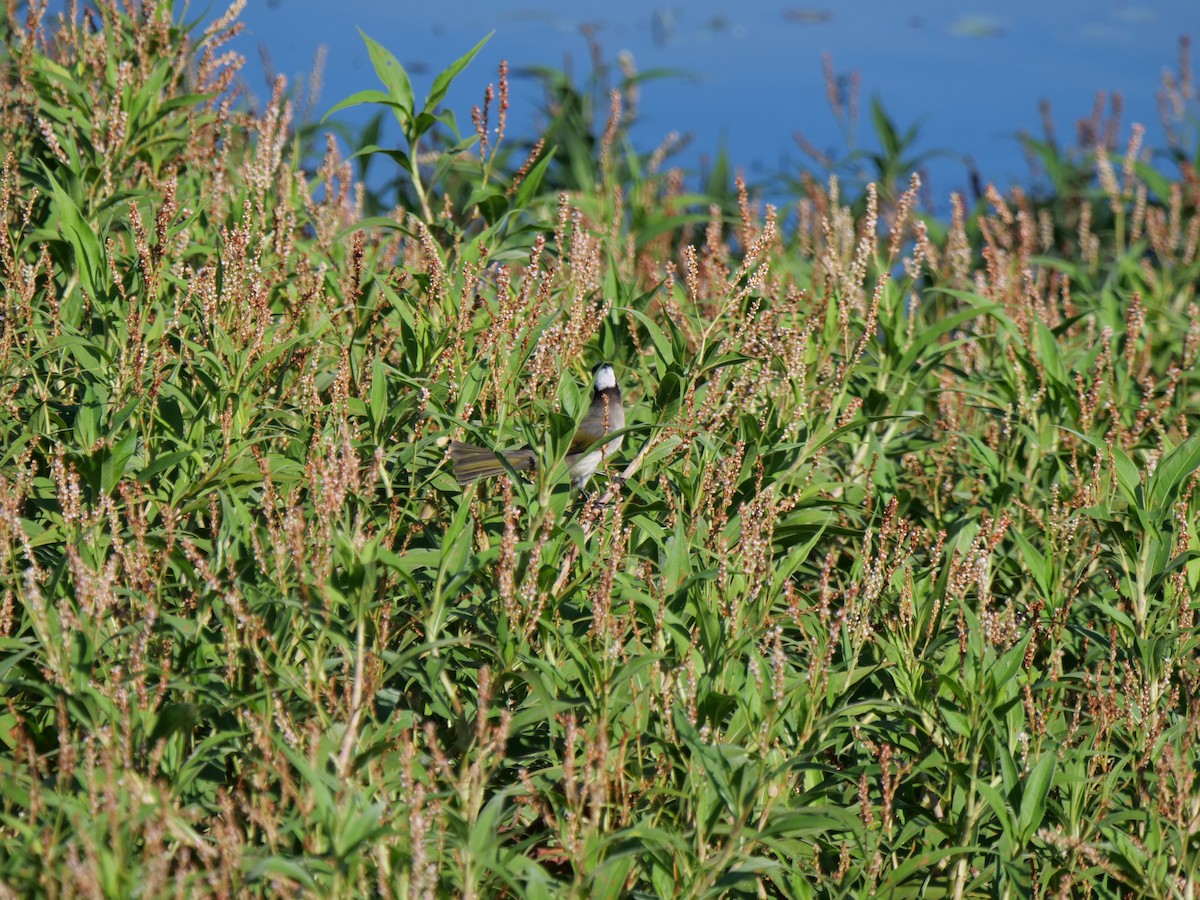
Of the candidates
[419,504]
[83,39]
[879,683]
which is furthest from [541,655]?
[83,39]

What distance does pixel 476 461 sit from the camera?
419 centimetres

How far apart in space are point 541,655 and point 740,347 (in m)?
1.65

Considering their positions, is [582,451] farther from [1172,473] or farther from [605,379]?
[1172,473]

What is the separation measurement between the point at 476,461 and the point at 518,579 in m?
0.53

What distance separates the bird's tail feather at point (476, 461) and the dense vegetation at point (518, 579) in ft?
0.42

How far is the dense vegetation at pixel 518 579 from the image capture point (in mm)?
3270

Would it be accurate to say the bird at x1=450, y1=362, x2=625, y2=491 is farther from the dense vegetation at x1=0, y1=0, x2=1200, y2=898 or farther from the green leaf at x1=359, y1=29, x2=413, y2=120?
the green leaf at x1=359, y1=29, x2=413, y2=120

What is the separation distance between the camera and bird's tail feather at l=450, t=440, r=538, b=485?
13.6ft

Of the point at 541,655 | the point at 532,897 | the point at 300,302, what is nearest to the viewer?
the point at 532,897

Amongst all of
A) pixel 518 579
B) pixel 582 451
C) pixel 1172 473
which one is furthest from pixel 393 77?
pixel 1172 473

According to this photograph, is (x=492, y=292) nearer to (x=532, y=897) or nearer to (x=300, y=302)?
(x=300, y=302)

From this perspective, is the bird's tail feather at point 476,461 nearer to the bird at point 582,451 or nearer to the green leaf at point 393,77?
the bird at point 582,451

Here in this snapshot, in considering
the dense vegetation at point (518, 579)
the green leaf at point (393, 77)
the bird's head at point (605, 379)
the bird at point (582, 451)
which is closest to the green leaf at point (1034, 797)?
the dense vegetation at point (518, 579)

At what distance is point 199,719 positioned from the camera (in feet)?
11.2
